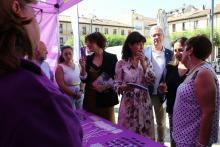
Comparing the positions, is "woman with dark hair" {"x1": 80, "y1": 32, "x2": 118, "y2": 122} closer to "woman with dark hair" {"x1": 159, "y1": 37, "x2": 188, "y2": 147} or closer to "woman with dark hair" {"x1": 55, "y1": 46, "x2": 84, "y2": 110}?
"woman with dark hair" {"x1": 55, "y1": 46, "x2": 84, "y2": 110}

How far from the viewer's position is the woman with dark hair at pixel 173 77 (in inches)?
136

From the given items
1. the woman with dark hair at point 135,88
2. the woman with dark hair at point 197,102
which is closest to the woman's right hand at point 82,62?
the woman with dark hair at point 135,88

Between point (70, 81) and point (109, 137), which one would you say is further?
point (70, 81)

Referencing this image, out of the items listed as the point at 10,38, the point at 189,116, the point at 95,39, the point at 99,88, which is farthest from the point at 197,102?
the point at 95,39

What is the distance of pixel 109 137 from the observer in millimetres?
2338

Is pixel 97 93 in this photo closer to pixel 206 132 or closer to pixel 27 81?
pixel 206 132

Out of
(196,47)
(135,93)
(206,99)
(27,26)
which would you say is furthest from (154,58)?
(27,26)

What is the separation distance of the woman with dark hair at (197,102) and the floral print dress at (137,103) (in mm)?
948

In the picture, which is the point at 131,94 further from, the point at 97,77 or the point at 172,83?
the point at 97,77

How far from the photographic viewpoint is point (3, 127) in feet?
2.30

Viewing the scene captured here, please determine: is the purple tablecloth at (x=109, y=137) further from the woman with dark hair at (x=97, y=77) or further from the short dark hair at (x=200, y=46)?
the woman with dark hair at (x=97, y=77)

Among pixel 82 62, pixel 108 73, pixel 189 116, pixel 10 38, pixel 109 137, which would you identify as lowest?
pixel 109 137

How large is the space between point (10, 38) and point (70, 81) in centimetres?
378

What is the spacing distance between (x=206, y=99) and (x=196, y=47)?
463mm
